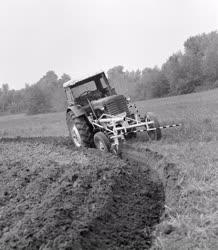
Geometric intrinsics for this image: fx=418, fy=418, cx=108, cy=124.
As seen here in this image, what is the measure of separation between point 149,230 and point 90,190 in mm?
1613

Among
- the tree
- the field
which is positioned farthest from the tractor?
the tree

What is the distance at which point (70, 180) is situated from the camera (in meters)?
6.88

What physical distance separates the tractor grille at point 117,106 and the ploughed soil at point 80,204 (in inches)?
76.3

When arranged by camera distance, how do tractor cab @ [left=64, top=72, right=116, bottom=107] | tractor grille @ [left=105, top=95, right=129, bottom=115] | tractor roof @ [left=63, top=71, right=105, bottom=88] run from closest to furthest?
tractor grille @ [left=105, top=95, right=129, bottom=115] → tractor roof @ [left=63, top=71, right=105, bottom=88] → tractor cab @ [left=64, top=72, right=116, bottom=107]

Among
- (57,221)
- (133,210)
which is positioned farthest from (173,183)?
(57,221)

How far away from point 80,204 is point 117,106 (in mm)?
5164

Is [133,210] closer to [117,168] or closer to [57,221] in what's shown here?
[57,221]

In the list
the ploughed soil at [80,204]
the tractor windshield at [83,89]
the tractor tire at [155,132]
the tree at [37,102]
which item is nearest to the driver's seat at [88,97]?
the tractor windshield at [83,89]

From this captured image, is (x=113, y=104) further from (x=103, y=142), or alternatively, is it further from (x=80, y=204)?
(x=80, y=204)

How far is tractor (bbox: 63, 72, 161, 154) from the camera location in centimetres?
973

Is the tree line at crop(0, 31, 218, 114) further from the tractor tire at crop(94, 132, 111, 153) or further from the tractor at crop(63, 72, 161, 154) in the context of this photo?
the tractor tire at crop(94, 132, 111, 153)

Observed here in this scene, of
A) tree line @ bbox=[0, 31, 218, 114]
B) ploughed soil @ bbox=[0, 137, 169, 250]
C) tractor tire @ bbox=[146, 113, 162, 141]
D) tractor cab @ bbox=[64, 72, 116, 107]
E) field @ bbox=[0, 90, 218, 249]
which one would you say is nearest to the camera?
field @ bbox=[0, 90, 218, 249]

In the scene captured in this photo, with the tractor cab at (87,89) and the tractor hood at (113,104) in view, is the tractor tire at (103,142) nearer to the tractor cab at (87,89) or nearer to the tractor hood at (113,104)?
the tractor hood at (113,104)

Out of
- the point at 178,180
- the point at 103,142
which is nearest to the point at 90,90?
→ the point at 103,142
